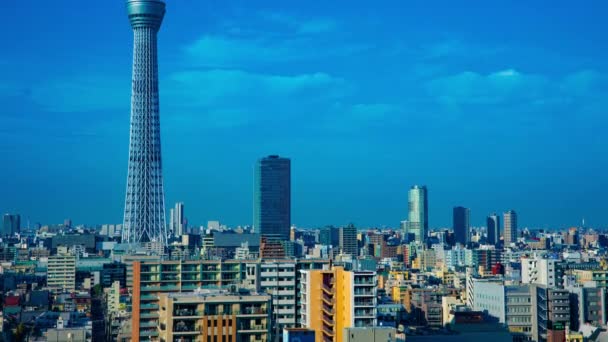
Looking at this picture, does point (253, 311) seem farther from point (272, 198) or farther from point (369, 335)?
point (272, 198)

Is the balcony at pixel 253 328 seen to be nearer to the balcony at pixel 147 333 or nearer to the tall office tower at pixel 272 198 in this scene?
the balcony at pixel 147 333

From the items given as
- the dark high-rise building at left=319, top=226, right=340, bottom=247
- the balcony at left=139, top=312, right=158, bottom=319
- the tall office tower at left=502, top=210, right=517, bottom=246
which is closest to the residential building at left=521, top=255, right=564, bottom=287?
the balcony at left=139, top=312, right=158, bottom=319

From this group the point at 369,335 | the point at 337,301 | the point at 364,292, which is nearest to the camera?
the point at 369,335

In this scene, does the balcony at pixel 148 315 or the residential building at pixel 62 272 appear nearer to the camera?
the balcony at pixel 148 315

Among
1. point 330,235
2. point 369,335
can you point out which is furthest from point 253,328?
point 330,235

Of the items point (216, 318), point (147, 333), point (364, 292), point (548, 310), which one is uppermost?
point (364, 292)

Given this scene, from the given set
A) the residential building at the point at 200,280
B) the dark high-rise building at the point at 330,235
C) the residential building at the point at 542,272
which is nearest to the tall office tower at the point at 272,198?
the dark high-rise building at the point at 330,235

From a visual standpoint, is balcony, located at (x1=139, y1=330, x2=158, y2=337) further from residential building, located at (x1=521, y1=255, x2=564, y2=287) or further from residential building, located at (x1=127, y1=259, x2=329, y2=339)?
residential building, located at (x1=521, y1=255, x2=564, y2=287)

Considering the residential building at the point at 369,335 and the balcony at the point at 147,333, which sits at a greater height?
the residential building at the point at 369,335
